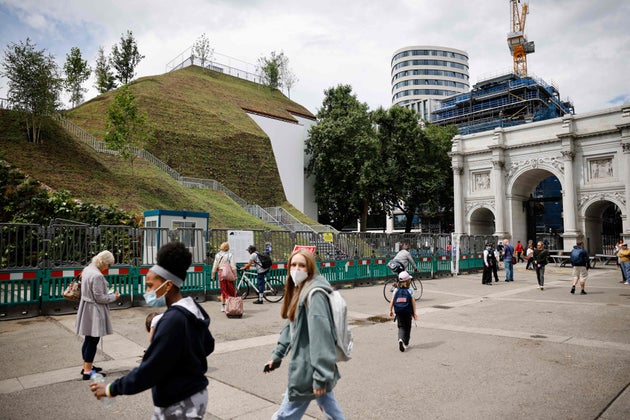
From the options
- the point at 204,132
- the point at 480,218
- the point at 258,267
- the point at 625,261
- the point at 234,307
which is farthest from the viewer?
the point at 480,218

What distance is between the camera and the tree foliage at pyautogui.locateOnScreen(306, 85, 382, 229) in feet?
151

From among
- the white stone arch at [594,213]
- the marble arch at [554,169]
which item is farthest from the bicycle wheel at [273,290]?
the white stone arch at [594,213]

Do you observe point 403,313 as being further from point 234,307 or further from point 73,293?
point 73,293

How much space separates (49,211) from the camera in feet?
66.5

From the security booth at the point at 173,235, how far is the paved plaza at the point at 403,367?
2.38 metres

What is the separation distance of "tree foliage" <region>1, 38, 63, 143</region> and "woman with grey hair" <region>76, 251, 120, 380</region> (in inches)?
1050

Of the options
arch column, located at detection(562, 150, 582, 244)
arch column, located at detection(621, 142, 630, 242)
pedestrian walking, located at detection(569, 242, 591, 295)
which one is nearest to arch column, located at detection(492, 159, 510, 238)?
arch column, located at detection(562, 150, 582, 244)

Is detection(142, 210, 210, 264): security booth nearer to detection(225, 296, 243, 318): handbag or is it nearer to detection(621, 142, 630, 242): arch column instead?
detection(225, 296, 243, 318): handbag

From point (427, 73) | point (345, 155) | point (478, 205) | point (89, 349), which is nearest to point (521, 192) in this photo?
point (478, 205)

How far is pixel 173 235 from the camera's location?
13.5 metres

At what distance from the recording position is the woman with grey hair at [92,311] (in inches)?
232

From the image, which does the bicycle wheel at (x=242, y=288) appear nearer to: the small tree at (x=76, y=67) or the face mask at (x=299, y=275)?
the face mask at (x=299, y=275)

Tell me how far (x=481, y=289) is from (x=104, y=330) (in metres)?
15.0

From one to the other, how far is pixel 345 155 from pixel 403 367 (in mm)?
41491
